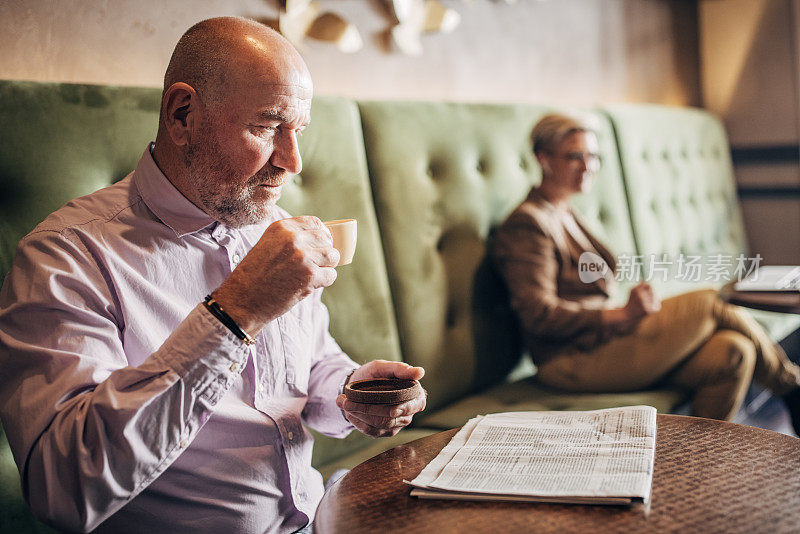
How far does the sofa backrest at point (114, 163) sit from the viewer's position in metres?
1.17

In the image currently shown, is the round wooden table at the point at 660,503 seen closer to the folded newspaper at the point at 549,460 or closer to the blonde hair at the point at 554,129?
the folded newspaper at the point at 549,460

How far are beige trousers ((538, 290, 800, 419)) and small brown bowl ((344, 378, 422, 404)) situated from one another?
104cm

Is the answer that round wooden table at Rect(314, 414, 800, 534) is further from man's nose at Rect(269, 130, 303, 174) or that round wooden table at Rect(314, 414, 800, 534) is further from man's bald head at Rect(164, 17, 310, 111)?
man's bald head at Rect(164, 17, 310, 111)

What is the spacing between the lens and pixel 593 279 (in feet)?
6.83

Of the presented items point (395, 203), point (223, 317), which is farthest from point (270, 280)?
point (395, 203)

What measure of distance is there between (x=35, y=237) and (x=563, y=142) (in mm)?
1556

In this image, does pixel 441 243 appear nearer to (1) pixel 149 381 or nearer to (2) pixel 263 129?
(2) pixel 263 129

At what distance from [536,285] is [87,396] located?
4.37ft

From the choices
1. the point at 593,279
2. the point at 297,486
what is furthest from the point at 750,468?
the point at 593,279

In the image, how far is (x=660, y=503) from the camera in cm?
77

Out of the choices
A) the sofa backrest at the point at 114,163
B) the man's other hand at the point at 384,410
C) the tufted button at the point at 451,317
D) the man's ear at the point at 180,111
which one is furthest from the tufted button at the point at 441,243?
the man's ear at the point at 180,111

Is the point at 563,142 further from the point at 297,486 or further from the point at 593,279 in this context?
the point at 297,486

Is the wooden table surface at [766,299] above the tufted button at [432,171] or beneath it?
beneath

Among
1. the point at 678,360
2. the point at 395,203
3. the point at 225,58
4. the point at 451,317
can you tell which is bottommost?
the point at 678,360
